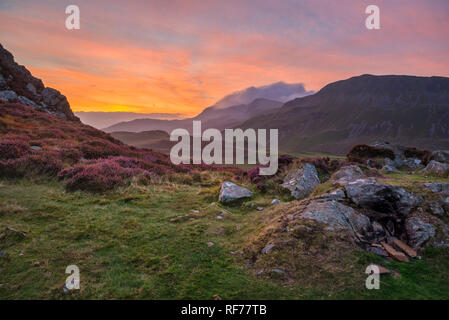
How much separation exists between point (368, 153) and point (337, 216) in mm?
17654

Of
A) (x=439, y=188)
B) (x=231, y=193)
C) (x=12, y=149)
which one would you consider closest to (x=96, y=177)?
(x=12, y=149)

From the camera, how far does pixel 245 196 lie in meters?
12.7

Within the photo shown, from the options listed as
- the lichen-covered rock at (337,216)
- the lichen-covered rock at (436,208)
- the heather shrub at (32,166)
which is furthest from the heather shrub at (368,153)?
the heather shrub at (32,166)

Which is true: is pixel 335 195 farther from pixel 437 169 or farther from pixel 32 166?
pixel 32 166

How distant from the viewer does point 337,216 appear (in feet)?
22.8

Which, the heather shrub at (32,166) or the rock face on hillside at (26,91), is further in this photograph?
the rock face on hillside at (26,91)

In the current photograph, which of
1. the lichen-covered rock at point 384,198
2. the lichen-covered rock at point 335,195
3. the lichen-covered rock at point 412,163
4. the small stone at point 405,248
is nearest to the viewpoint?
the small stone at point 405,248

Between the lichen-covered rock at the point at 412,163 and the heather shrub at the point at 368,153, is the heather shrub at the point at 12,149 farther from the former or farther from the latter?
the lichen-covered rock at the point at 412,163

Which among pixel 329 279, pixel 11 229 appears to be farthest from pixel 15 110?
pixel 329 279

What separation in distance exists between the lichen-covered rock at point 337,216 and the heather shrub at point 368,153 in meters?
14.8

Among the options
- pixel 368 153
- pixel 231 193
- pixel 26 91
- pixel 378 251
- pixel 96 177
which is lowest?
pixel 378 251

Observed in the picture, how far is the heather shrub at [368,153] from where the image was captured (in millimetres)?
20655

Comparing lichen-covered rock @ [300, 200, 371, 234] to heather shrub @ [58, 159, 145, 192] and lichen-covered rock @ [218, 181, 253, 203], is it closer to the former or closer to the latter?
lichen-covered rock @ [218, 181, 253, 203]
